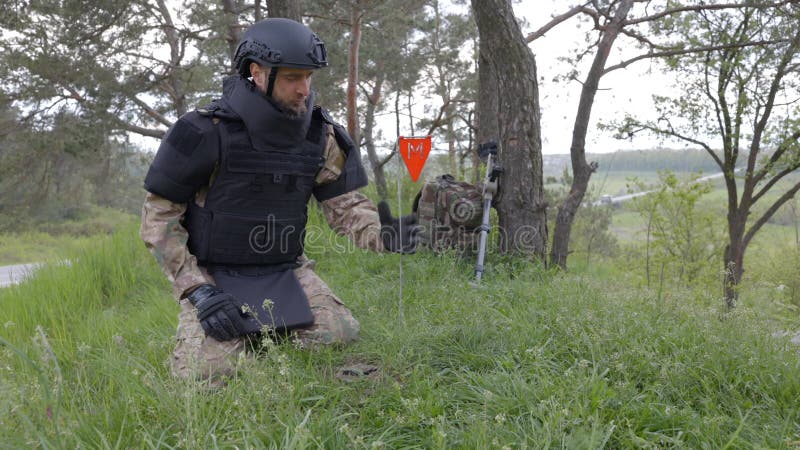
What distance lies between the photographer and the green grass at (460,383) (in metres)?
1.92

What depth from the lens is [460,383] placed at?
250cm

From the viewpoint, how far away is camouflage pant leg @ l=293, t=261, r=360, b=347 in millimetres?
2977

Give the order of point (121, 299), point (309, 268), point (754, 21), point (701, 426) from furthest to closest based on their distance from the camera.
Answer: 1. point (754, 21)
2. point (121, 299)
3. point (309, 268)
4. point (701, 426)

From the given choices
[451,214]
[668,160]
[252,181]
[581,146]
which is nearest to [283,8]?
[451,214]

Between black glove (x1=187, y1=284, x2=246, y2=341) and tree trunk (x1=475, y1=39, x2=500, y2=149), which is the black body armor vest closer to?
black glove (x1=187, y1=284, x2=246, y2=341)

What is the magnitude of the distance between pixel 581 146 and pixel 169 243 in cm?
611

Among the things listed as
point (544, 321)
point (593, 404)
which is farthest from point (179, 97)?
point (593, 404)

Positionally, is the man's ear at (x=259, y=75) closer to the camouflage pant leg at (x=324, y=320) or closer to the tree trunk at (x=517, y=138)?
the camouflage pant leg at (x=324, y=320)

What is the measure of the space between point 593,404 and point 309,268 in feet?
6.35

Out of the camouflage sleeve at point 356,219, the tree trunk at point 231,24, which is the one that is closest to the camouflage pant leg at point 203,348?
the camouflage sleeve at point 356,219

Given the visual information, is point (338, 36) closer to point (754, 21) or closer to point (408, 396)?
point (754, 21)

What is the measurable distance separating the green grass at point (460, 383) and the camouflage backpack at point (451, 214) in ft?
4.37

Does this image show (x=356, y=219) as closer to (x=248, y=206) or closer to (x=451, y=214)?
(x=248, y=206)

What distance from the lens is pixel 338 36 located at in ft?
44.4
